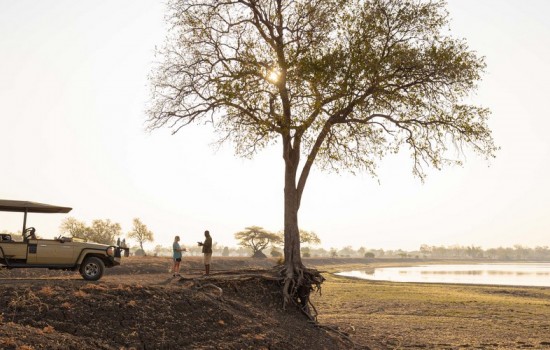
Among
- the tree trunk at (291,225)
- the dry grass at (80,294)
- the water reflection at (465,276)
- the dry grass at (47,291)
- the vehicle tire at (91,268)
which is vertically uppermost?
the tree trunk at (291,225)

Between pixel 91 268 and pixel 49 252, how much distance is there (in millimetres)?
1646

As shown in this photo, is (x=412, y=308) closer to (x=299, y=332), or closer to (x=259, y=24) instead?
(x=299, y=332)

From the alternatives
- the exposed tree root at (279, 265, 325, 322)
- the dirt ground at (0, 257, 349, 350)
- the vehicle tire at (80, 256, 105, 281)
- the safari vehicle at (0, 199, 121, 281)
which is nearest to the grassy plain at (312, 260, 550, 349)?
the exposed tree root at (279, 265, 325, 322)

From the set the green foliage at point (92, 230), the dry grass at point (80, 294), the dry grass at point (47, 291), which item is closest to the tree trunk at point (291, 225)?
the dry grass at point (80, 294)

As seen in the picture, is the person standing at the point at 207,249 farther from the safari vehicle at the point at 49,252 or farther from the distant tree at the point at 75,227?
the distant tree at the point at 75,227

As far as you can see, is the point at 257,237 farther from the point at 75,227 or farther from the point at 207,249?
the point at 207,249

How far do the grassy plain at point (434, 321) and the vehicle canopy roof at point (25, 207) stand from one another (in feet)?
44.9

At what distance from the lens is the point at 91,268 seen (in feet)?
61.4

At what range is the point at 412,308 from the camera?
101 feet

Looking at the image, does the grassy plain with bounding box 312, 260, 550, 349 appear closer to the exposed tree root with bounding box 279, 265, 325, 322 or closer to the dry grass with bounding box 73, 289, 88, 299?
the exposed tree root with bounding box 279, 265, 325, 322

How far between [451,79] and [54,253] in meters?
19.3

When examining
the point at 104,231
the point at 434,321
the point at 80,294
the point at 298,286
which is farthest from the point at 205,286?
the point at 104,231

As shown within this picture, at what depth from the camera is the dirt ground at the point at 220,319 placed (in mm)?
13281

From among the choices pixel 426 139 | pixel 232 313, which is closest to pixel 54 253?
pixel 232 313
